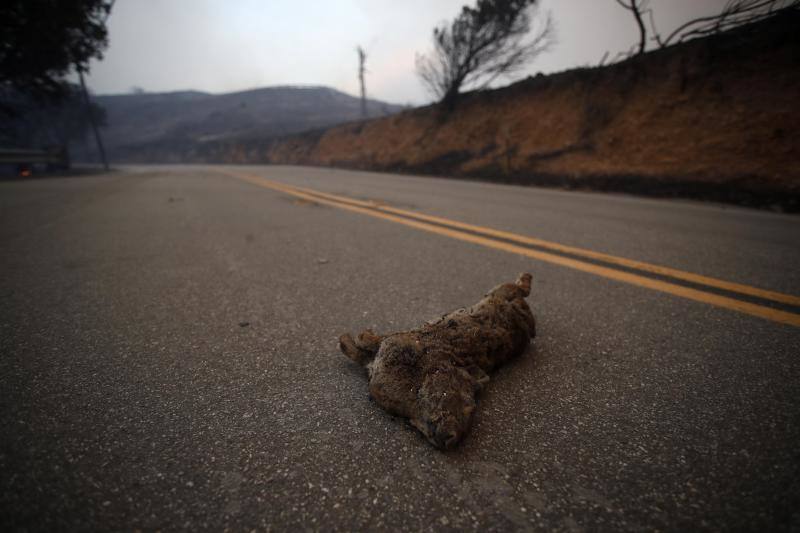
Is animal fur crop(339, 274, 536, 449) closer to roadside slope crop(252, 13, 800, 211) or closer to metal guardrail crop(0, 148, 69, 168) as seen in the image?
roadside slope crop(252, 13, 800, 211)

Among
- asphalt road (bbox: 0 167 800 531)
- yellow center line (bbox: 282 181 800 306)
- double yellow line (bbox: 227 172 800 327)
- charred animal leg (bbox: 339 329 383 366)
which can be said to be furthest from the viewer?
yellow center line (bbox: 282 181 800 306)

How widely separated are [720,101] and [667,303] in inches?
337

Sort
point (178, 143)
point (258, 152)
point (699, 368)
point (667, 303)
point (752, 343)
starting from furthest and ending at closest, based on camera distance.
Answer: point (178, 143)
point (258, 152)
point (667, 303)
point (752, 343)
point (699, 368)

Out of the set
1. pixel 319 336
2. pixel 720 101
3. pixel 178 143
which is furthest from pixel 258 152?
pixel 319 336

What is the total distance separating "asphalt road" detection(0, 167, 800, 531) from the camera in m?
0.67

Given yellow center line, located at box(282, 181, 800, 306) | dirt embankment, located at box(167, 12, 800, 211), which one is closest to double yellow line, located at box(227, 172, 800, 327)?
yellow center line, located at box(282, 181, 800, 306)

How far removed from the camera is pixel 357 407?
98cm

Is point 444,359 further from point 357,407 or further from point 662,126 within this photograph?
point 662,126

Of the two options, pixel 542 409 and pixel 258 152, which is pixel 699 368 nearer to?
pixel 542 409

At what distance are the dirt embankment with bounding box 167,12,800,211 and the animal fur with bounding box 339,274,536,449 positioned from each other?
7158 millimetres

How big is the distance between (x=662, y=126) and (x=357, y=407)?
9749mm

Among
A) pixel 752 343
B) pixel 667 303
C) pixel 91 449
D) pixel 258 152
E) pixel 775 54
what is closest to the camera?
pixel 91 449

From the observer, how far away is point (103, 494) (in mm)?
681

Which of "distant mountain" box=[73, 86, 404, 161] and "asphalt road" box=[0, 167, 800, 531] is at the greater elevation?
"distant mountain" box=[73, 86, 404, 161]
